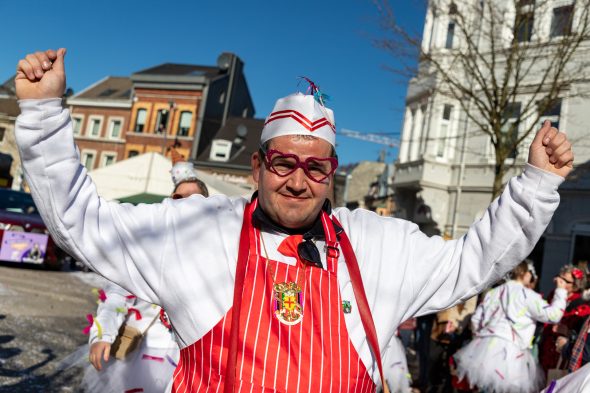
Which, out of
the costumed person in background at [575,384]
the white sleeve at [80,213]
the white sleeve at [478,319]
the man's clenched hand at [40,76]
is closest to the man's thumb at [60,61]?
the man's clenched hand at [40,76]

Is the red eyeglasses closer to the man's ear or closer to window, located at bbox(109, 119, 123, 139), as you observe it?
the man's ear

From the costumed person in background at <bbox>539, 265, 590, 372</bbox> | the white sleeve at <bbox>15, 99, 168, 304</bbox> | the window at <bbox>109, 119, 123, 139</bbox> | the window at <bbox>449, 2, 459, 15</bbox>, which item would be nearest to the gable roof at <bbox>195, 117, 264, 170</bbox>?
the window at <bbox>109, 119, 123, 139</bbox>

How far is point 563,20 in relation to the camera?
1366 cm

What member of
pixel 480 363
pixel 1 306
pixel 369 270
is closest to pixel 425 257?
pixel 369 270

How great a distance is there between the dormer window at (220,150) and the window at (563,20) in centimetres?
2175

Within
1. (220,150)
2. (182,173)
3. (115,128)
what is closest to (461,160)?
(182,173)

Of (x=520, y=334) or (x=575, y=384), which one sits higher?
(x=575, y=384)

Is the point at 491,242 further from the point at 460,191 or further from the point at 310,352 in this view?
the point at 460,191

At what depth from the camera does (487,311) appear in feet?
21.8

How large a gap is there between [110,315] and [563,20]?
1328 centimetres

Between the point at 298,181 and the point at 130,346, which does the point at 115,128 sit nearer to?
the point at 130,346

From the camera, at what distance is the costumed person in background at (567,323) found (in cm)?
605

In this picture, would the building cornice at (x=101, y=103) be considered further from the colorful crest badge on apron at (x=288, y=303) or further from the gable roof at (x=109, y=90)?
the colorful crest badge on apron at (x=288, y=303)

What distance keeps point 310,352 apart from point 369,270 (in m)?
0.40
